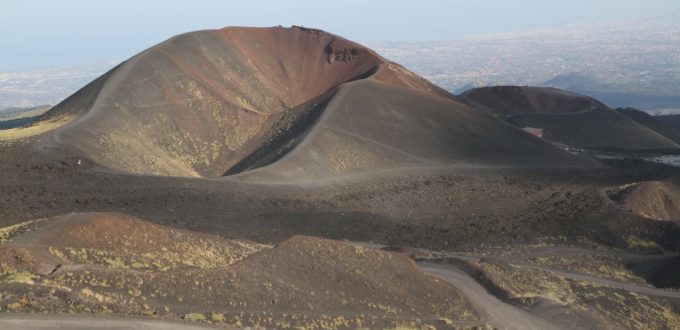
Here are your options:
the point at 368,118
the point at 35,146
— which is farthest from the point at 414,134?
the point at 35,146

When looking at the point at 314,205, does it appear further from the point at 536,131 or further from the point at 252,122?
the point at 536,131

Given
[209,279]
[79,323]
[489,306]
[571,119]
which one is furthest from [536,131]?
[79,323]

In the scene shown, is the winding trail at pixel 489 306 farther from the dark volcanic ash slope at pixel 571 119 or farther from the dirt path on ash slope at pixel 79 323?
the dark volcanic ash slope at pixel 571 119

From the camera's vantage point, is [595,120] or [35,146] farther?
[595,120]

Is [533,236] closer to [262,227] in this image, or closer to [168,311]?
[262,227]

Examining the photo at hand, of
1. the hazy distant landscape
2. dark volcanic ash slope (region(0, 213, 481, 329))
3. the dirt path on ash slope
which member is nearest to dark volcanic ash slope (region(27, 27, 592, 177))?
the hazy distant landscape

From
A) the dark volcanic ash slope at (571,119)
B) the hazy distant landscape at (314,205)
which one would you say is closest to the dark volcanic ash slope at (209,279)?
the hazy distant landscape at (314,205)
